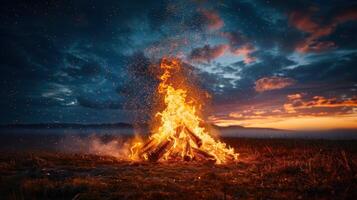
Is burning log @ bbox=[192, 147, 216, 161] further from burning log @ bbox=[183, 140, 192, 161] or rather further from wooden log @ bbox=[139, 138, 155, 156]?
wooden log @ bbox=[139, 138, 155, 156]

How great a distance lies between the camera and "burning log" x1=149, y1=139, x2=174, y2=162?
22.7 m

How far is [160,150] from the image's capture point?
23109 mm

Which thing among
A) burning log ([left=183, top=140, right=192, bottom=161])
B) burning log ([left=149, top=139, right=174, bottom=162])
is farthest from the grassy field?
burning log ([left=183, top=140, right=192, bottom=161])

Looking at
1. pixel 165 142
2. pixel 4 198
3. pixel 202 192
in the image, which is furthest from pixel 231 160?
pixel 4 198

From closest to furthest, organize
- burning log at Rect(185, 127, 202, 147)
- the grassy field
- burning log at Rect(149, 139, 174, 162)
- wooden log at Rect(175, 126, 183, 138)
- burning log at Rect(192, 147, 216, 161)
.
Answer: the grassy field, burning log at Rect(192, 147, 216, 161), burning log at Rect(149, 139, 174, 162), burning log at Rect(185, 127, 202, 147), wooden log at Rect(175, 126, 183, 138)

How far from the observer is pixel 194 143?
24250 millimetres

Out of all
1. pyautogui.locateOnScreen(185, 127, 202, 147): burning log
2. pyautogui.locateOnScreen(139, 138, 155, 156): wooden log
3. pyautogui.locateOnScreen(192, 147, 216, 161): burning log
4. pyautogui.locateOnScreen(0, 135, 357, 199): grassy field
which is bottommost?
pyautogui.locateOnScreen(0, 135, 357, 199): grassy field

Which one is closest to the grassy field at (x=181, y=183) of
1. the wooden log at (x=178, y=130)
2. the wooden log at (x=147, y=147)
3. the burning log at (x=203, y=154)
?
the burning log at (x=203, y=154)

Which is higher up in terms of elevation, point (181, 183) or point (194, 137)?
point (194, 137)

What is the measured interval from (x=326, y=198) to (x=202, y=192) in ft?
13.7

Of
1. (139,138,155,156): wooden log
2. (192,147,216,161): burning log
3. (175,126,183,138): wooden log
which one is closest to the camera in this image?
(192,147,216,161): burning log

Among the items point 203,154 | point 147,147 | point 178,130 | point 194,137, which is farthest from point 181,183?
point 178,130

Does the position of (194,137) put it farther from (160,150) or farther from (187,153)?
(160,150)

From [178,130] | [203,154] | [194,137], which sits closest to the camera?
[203,154]
